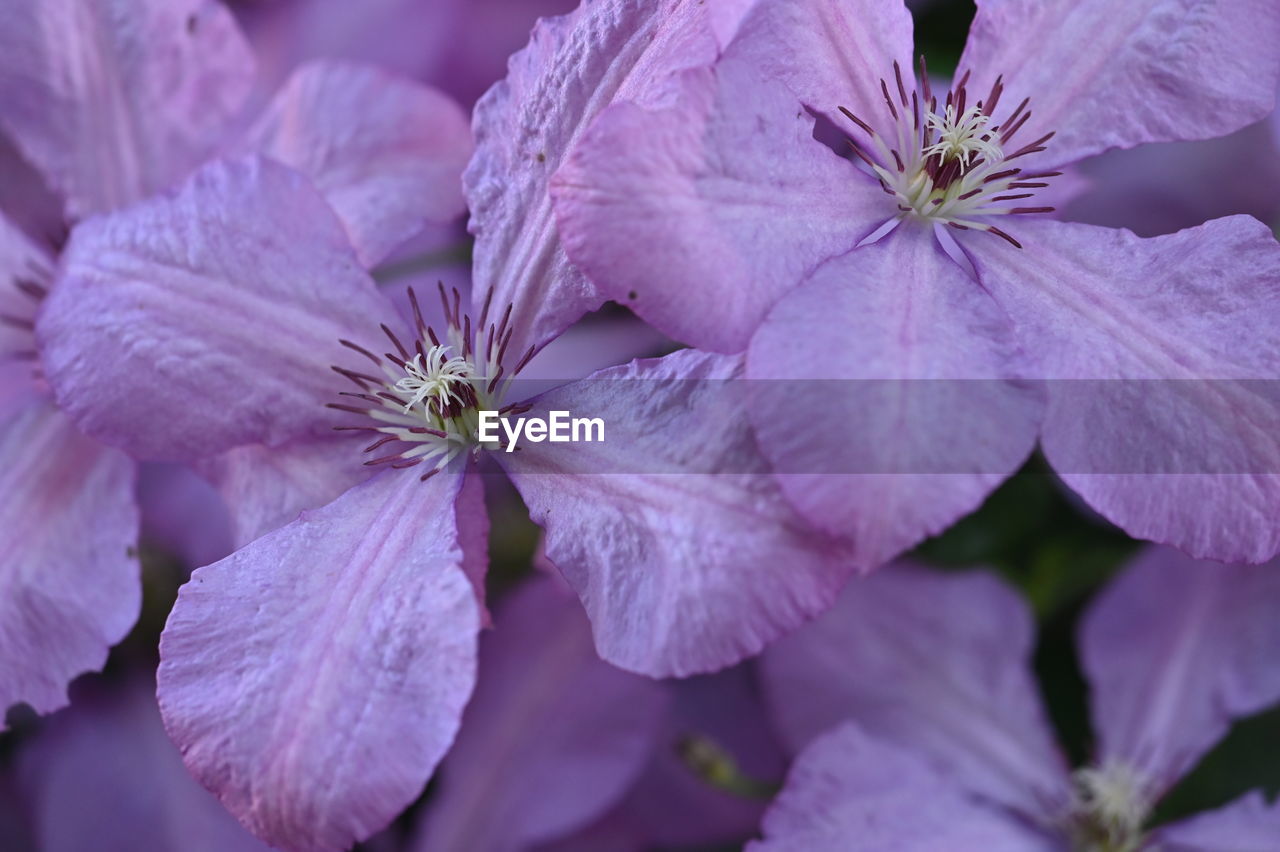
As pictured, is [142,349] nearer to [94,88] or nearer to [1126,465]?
[94,88]

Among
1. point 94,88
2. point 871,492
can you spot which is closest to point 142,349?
point 94,88

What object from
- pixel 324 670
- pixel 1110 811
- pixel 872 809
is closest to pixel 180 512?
pixel 324 670

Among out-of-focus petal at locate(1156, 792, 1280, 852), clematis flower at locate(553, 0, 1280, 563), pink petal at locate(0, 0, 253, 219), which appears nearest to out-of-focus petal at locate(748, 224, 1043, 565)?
clematis flower at locate(553, 0, 1280, 563)

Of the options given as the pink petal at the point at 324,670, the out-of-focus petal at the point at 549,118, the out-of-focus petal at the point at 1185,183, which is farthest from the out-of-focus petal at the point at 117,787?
the out-of-focus petal at the point at 1185,183

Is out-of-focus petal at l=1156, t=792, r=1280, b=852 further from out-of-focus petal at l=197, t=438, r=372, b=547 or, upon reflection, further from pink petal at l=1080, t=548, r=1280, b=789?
out-of-focus petal at l=197, t=438, r=372, b=547

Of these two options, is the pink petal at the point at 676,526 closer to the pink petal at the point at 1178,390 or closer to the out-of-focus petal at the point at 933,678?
the pink petal at the point at 1178,390
